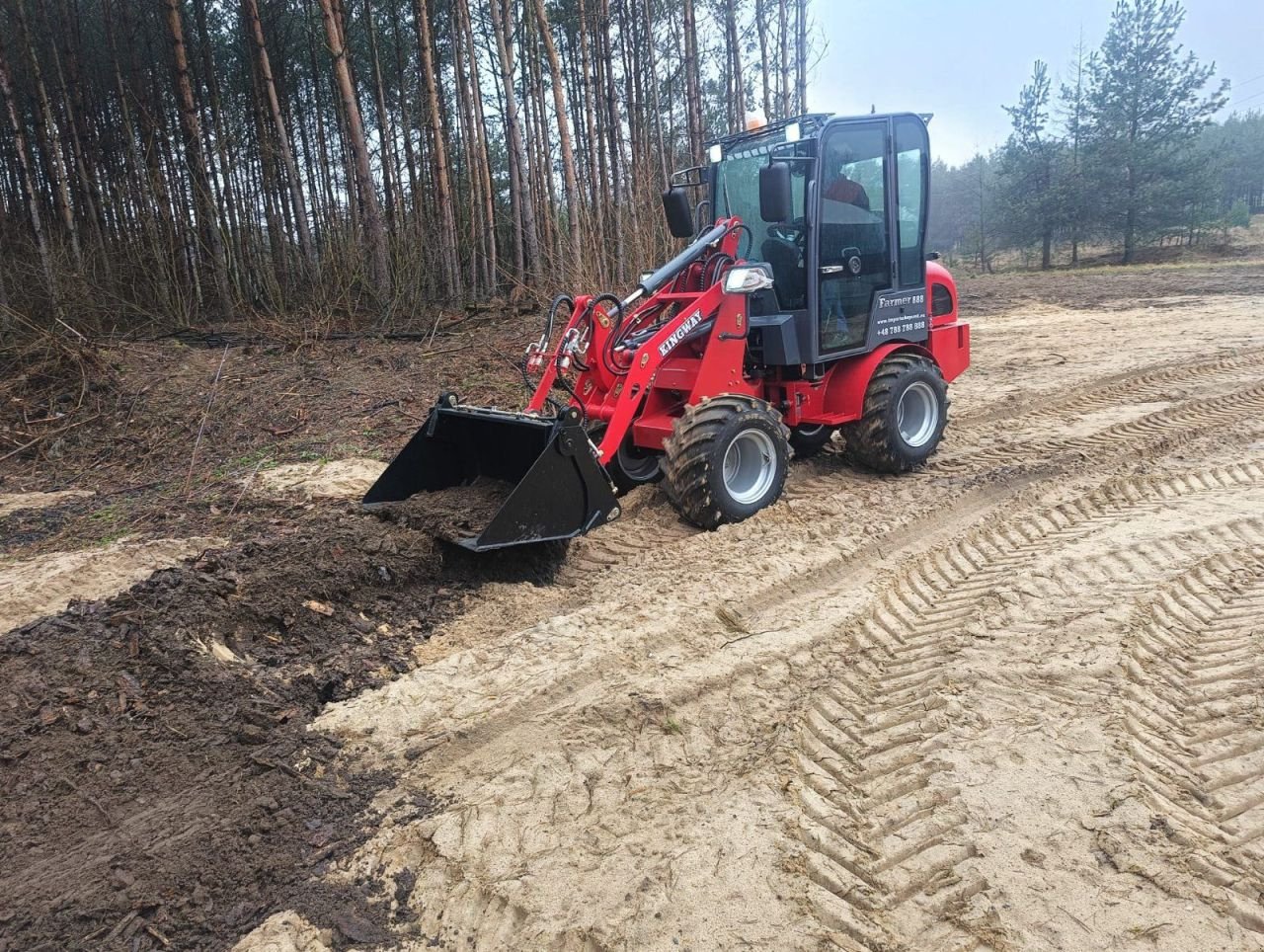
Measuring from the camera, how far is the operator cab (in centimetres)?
581

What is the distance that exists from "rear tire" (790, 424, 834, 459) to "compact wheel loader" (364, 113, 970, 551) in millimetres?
22

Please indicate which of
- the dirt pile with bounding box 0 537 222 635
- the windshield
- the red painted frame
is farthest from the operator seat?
the dirt pile with bounding box 0 537 222 635

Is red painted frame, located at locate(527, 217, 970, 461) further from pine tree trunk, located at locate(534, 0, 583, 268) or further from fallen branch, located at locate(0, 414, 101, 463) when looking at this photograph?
pine tree trunk, located at locate(534, 0, 583, 268)

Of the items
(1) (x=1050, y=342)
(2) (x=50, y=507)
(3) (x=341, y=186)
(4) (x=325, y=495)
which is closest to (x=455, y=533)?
(4) (x=325, y=495)

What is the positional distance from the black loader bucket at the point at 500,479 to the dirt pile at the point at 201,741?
40cm

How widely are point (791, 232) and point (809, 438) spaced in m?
1.60

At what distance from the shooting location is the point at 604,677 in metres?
3.67

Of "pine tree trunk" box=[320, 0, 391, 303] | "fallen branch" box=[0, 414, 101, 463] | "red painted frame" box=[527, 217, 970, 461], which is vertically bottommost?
"fallen branch" box=[0, 414, 101, 463]

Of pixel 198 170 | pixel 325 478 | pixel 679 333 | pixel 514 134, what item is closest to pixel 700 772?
pixel 679 333

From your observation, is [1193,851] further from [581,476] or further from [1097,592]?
[581,476]

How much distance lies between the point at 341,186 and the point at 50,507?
50.7 feet

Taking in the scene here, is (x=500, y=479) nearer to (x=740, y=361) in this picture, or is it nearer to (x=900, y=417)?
(x=740, y=361)

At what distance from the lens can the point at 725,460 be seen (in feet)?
17.6

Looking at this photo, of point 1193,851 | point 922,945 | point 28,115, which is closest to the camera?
point 922,945
